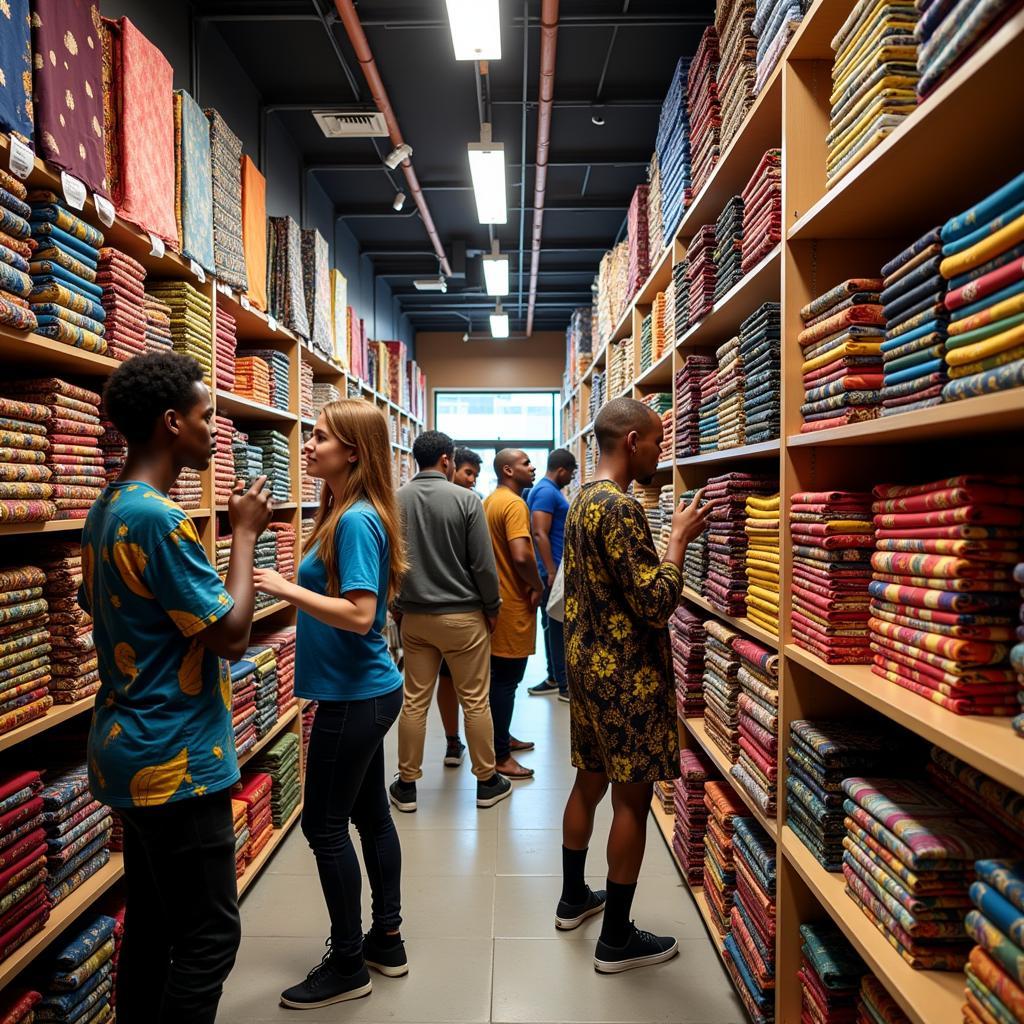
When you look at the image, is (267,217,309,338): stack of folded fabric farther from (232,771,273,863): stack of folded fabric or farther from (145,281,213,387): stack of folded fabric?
(232,771,273,863): stack of folded fabric

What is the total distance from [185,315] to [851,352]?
2347mm

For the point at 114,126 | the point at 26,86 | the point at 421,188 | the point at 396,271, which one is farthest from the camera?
the point at 396,271

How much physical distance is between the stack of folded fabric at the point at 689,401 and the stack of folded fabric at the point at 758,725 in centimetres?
109

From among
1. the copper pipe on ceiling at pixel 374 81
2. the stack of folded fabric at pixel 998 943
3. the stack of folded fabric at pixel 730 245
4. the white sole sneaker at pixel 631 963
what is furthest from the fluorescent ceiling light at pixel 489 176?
the stack of folded fabric at pixel 998 943

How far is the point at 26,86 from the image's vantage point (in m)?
1.83

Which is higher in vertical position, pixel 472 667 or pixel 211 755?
pixel 211 755

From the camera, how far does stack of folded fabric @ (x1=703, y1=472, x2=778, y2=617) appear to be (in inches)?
101

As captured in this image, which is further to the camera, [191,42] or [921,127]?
[191,42]

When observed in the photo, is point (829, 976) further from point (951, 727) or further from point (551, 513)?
point (551, 513)

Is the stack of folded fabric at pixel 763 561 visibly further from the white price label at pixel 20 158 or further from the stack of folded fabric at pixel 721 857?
the white price label at pixel 20 158

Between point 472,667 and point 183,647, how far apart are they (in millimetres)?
2391

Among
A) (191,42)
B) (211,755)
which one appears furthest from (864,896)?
(191,42)

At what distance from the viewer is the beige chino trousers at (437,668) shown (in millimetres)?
3871

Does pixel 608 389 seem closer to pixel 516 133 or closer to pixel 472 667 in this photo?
pixel 516 133
